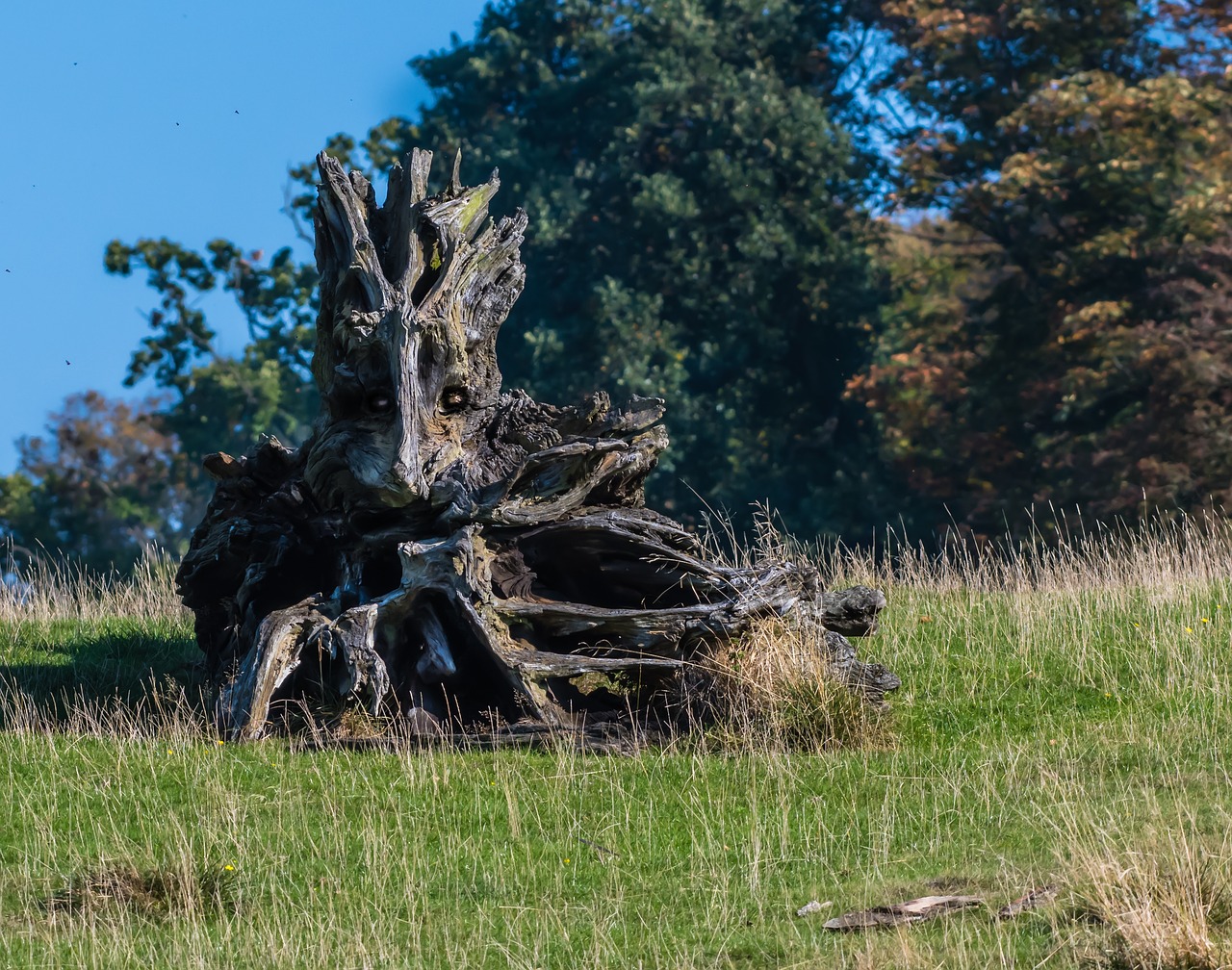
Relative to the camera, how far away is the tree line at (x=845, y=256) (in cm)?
2838

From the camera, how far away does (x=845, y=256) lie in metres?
33.9

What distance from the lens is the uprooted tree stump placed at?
38.8 ft

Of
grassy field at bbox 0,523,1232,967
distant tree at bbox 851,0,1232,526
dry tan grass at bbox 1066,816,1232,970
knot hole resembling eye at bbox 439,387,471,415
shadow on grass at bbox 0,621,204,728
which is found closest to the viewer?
dry tan grass at bbox 1066,816,1232,970

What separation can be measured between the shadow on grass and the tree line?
13.2 m

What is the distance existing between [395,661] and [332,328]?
2.90 metres

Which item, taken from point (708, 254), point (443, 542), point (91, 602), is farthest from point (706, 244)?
point (443, 542)

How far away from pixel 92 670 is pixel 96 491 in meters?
30.1

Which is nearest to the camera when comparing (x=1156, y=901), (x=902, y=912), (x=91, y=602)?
(x=1156, y=901)

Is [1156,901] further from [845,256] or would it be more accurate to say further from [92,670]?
[845,256]

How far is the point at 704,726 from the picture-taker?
11.5m

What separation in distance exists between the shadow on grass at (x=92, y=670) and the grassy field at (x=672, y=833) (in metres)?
0.09

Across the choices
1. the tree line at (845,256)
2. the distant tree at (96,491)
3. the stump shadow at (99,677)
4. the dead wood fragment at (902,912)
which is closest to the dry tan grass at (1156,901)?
the dead wood fragment at (902,912)

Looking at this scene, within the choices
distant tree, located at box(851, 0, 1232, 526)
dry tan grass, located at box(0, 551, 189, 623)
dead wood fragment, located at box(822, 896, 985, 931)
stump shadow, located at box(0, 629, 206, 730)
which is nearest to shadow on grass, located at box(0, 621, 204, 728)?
stump shadow, located at box(0, 629, 206, 730)

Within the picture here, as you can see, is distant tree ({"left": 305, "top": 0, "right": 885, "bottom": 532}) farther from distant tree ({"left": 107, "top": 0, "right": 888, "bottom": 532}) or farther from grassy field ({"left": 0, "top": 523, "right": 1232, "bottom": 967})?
grassy field ({"left": 0, "top": 523, "right": 1232, "bottom": 967})
